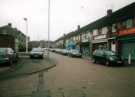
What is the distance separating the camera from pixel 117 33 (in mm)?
33531

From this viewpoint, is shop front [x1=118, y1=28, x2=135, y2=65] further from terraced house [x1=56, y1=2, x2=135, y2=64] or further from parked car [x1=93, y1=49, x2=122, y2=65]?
parked car [x1=93, y1=49, x2=122, y2=65]

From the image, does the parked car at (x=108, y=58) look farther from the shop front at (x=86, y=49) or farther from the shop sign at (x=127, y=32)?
the shop front at (x=86, y=49)

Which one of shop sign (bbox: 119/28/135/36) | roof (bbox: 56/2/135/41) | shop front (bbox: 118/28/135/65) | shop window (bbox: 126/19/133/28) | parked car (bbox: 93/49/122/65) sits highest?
roof (bbox: 56/2/135/41)

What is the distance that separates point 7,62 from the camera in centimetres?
2077

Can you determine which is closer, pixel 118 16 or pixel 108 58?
pixel 108 58

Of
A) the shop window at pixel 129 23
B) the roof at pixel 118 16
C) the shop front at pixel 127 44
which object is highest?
the roof at pixel 118 16

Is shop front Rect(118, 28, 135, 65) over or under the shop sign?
under

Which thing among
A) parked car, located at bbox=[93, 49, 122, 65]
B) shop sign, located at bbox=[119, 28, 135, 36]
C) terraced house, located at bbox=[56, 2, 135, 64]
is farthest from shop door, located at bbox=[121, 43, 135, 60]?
parked car, located at bbox=[93, 49, 122, 65]

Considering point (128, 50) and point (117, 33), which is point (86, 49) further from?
point (128, 50)

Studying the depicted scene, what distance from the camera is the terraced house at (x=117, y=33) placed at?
97.0 ft

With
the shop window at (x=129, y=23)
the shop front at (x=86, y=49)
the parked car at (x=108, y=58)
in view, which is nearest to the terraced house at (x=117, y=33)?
the shop window at (x=129, y=23)

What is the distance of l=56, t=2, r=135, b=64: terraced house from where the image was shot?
29573 millimetres

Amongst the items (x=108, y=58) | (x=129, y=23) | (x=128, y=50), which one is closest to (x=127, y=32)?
(x=129, y=23)

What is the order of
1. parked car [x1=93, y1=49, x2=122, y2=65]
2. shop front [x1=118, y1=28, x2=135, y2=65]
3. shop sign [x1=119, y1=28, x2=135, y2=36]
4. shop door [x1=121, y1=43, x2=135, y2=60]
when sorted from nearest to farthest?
parked car [x1=93, y1=49, x2=122, y2=65]
shop sign [x1=119, y1=28, x2=135, y2=36]
shop front [x1=118, y1=28, x2=135, y2=65]
shop door [x1=121, y1=43, x2=135, y2=60]
